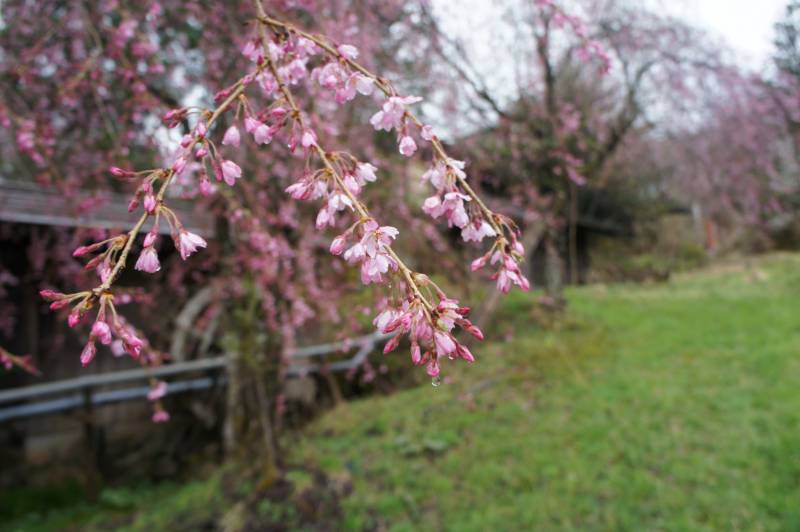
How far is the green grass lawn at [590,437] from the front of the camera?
3080 mm

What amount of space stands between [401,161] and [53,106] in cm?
350

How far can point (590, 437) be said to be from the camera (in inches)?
154

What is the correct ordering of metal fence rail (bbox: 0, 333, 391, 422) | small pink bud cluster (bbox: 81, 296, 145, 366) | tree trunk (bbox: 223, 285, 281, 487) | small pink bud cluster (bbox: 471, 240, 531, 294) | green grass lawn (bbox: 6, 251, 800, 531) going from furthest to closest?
metal fence rail (bbox: 0, 333, 391, 422) < tree trunk (bbox: 223, 285, 281, 487) < green grass lawn (bbox: 6, 251, 800, 531) < small pink bud cluster (bbox: 471, 240, 531, 294) < small pink bud cluster (bbox: 81, 296, 145, 366)

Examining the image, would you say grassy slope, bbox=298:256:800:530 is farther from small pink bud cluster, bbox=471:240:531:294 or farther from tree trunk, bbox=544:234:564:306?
small pink bud cluster, bbox=471:240:531:294

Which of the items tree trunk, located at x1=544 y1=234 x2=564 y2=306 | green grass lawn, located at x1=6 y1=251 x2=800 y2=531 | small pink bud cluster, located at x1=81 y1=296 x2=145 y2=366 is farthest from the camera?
tree trunk, located at x1=544 y1=234 x2=564 y2=306

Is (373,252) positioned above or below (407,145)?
below

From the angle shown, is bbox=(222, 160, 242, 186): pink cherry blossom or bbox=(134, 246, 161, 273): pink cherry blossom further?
bbox=(222, 160, 242, 186): pink cherry blossom

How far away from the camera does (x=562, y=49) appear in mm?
7547

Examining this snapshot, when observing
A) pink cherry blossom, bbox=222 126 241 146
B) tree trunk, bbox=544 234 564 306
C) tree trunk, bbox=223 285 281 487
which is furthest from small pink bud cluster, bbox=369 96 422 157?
tree trunk, bbox=544 234 564 306

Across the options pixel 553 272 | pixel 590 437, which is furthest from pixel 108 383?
pixel 553 272

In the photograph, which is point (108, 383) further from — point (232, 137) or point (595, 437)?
point (232, 137)

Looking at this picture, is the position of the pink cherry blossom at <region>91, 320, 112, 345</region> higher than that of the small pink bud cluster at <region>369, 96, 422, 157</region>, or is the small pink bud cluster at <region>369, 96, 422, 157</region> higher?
the small pink bud cluster at <region>369, 96, 422, 157</region>

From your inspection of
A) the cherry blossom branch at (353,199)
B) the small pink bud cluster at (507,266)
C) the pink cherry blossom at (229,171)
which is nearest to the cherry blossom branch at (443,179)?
the small pink bud cluster at (507,266)

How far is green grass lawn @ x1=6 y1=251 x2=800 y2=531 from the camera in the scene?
3080mm
